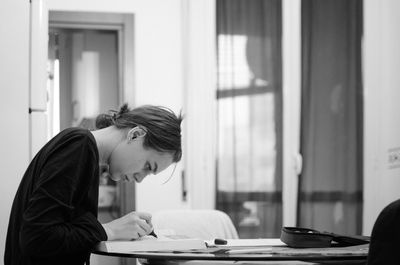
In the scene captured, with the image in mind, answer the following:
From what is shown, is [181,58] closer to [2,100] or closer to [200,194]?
[200,194]

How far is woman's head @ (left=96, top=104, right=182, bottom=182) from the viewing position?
1623 millimetres

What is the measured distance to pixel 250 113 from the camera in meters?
3.85

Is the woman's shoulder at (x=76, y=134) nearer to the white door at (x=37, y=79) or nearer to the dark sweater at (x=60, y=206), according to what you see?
the dark sweater at (x=60, y=206)

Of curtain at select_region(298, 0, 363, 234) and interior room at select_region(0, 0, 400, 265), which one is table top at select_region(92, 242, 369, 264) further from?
curtain at select_region(298, 0, 363, 234)

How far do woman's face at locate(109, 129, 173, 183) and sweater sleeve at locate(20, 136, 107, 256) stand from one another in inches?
7.8

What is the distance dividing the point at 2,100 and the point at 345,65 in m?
2.59

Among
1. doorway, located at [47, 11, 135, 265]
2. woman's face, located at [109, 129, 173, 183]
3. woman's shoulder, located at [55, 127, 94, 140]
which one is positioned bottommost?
woman's face, located at [109, 129, 173, 183]

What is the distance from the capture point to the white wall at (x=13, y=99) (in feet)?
6.59

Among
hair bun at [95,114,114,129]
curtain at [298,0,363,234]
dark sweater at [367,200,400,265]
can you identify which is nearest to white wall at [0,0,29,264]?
hair bun at [95,114,114,129]

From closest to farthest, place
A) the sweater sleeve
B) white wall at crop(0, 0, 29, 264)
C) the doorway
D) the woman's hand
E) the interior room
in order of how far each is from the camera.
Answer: the sweater sleeve < the woman's hand < white wall at crop(0, 0, 29, 264) < the interior room < the doorway

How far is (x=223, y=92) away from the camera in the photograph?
382cm

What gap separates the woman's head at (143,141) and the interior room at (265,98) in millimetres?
2038

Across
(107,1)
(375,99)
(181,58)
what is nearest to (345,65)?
(375,99)

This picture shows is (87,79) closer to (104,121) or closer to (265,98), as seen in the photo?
(265,98)
